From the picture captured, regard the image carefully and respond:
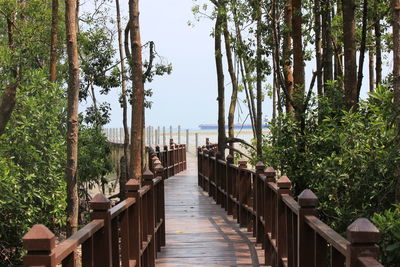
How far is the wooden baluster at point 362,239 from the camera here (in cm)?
248

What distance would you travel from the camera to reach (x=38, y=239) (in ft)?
8.68

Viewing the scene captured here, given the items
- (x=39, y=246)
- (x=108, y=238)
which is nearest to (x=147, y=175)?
(x=108, y=238)

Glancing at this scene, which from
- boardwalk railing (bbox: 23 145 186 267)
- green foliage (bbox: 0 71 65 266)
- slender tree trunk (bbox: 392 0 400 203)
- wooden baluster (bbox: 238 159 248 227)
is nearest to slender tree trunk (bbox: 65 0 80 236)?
green foliage (bbox: 0 71 65 266)

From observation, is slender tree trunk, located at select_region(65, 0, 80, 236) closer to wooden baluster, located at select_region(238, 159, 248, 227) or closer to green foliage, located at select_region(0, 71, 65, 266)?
green foliage, located at select_region(0, 71, 65, 266)

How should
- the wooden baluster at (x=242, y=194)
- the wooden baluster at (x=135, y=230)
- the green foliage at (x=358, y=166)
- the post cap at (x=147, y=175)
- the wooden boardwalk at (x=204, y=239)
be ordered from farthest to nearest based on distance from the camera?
1. the wooden baluster at (x=242, y=194)
2. the wooden boardwalk at (x=204, y=239)
3. the post cap at (x=147, y=175)
4. the green foliage at (x=358, y=166)
5. the wooden baluster at (x=135, y=230)

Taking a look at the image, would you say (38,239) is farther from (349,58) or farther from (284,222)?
(349,58)

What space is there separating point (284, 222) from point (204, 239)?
11.2 feet

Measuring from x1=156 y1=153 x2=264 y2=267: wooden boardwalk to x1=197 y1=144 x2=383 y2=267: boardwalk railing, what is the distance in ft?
0.79

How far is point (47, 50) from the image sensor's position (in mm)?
17484

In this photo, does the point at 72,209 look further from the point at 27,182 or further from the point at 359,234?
the point at 359,234

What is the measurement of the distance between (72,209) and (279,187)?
351 cm

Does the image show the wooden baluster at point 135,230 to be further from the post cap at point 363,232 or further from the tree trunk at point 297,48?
the tree trunk at point 297,48

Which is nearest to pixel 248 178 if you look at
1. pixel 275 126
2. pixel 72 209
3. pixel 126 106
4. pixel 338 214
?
pixel 275 126

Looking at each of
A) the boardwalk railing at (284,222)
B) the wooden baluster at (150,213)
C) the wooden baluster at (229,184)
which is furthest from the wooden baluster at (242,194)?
the wooden baluster at (150,213)
